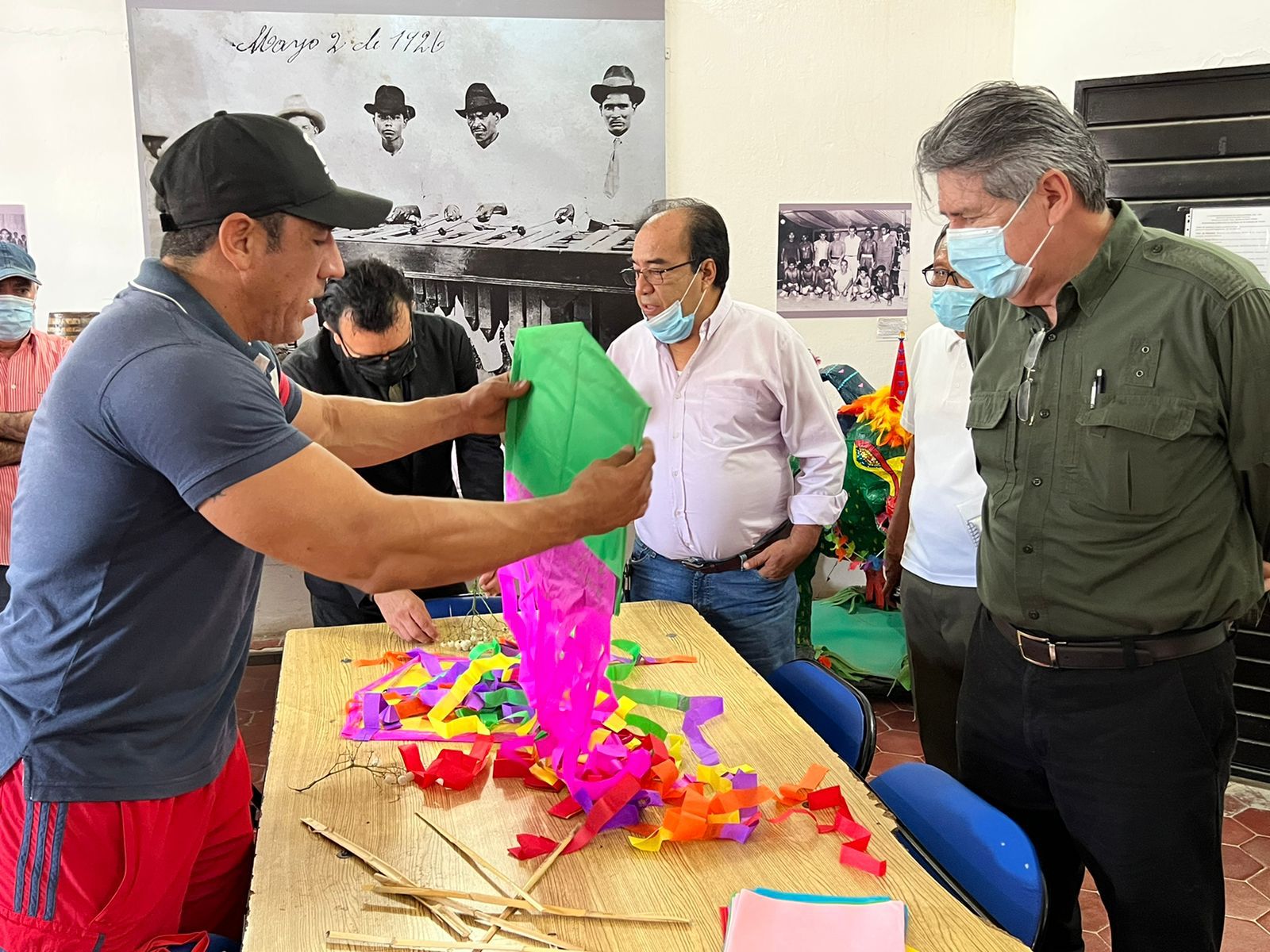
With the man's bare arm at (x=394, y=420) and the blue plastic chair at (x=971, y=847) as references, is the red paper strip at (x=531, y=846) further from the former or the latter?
the man's bare arm at (x=394, y=420)

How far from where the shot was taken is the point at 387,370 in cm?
307

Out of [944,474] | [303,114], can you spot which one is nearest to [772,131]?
[303,114]

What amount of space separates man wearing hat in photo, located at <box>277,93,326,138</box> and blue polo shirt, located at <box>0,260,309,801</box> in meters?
3.21

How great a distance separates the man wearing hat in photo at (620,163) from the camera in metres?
4.59

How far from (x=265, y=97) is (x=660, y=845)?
3.86m

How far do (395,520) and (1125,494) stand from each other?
1226mm

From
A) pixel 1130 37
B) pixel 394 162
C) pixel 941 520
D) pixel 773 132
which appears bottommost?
pixel 941 520

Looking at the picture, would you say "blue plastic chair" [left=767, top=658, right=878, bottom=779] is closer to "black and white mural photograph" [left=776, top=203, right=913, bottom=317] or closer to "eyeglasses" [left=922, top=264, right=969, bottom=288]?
"eyeglasses" [left=922, top=264, right=969, bottom=288]

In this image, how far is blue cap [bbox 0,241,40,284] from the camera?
3.58 metres

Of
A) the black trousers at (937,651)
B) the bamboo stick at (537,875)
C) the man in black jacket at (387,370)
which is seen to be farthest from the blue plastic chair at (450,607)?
the bamboo stick at (537,875)

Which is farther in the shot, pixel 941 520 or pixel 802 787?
pixel 941 520

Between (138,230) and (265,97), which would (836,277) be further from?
(138,230)

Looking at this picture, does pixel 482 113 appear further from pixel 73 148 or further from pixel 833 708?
pixel 833 708

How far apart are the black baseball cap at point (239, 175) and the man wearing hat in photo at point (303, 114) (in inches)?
122
